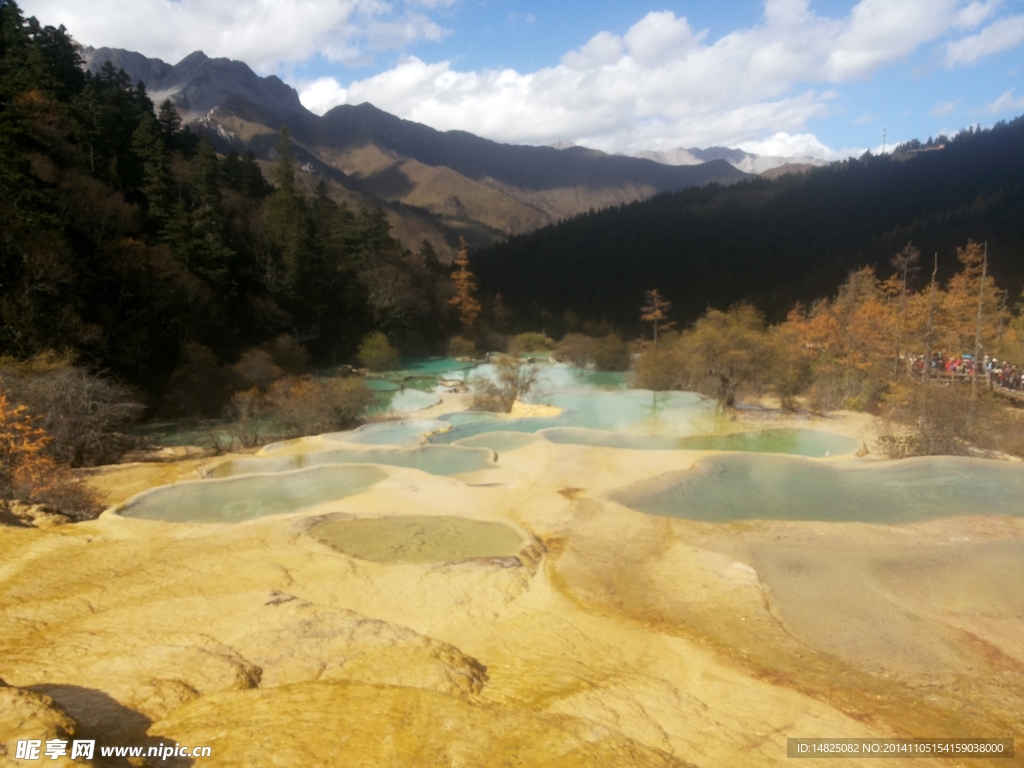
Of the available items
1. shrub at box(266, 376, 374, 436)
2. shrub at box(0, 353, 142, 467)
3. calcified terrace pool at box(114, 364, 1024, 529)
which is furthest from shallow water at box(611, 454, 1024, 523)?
shrub at box(0, 353, 142, 467)

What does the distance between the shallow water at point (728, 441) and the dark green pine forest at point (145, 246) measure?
17.5m

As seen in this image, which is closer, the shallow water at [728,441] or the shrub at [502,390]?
the shallow water at [728,441]

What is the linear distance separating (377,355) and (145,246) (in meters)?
15.5

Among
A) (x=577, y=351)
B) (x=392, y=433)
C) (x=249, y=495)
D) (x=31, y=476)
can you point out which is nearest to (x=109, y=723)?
(x=249, y=495)

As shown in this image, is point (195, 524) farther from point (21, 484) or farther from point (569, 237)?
point (569, 237)

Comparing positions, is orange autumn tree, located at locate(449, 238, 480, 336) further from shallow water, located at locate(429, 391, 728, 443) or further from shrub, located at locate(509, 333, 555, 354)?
shallow water, located at locate(429, 391, 728, 443)

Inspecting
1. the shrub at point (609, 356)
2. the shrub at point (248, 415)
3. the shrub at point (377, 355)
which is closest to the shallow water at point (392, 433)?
the shrub at point (248, 415)

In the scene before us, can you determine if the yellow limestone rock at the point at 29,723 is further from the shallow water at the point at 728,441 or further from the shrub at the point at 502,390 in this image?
the shrub at the point at 502,390

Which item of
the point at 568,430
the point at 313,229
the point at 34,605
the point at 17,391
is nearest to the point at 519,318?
the point at 313,229

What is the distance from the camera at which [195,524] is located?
12742 mm

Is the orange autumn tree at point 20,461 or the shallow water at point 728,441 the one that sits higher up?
the orange autumn tree at point 20,461

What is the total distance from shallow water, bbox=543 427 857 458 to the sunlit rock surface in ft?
20.3

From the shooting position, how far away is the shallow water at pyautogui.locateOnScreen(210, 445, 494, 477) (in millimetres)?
17469

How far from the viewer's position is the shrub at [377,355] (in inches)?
1590
